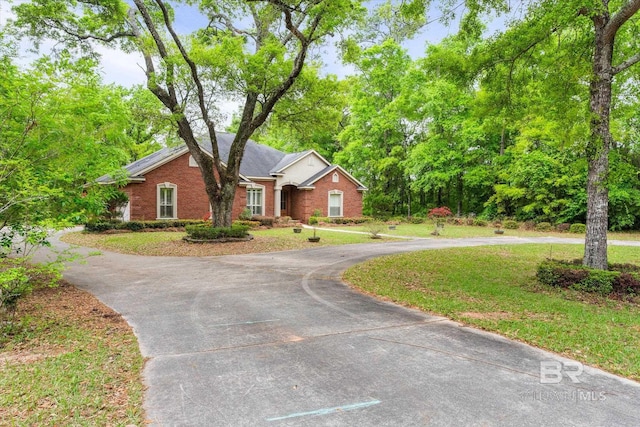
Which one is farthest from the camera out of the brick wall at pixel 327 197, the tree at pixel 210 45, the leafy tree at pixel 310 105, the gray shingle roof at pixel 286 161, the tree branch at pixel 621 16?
the brick wall at pixel 327 197

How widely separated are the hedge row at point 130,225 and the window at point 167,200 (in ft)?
4.55

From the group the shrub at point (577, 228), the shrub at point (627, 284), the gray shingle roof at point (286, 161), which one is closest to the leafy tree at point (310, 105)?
the gray shingle roof at point (286, 161)

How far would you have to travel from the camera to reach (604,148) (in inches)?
321

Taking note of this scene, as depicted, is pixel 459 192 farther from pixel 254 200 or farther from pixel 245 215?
pixel 245 215

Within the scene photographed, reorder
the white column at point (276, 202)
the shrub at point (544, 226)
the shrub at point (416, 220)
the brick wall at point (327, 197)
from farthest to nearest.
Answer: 1. the shrub at point (416, 220)
2. the brick wall at point (327, 197)
3. the white column at point (276, 202)
4. the shrub at point (544, 226)

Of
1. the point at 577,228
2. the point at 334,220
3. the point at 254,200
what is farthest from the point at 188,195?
the point at 577,228

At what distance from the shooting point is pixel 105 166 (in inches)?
311

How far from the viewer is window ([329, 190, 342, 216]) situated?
96.7 ft

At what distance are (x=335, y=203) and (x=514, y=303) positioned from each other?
23.0m

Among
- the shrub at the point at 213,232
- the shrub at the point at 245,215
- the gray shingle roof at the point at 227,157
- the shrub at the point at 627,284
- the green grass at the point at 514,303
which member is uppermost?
the gray shingle roof at the point at 227,157

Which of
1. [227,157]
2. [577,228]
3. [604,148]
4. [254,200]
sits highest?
[227,157]

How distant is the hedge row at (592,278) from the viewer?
7637 millimetres

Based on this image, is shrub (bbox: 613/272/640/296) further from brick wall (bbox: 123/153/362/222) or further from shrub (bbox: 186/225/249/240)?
brick wall (bbox: 123/153/362/222)

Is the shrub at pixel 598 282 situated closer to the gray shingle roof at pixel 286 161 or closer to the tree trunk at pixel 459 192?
the gray shingle roof at pixel 286 161
